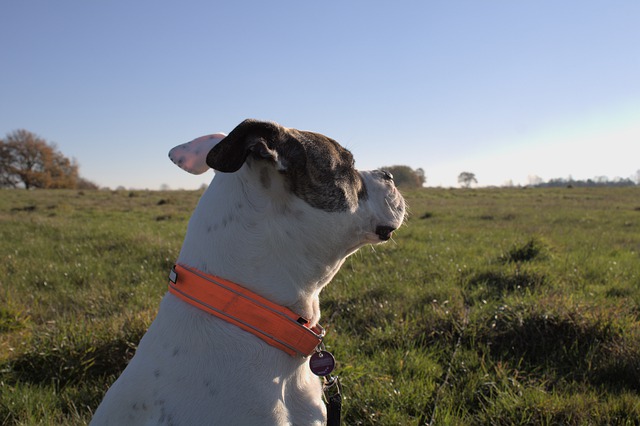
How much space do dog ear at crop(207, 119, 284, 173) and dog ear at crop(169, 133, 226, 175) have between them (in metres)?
0.50

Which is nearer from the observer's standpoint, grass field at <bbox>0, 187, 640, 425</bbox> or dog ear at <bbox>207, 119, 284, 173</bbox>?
dog ear at <bbox>207, 119, 284, 173</bbox>

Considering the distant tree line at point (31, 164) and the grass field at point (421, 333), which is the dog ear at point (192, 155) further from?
the distant tree line at point (31, 164)

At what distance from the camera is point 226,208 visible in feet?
7.47

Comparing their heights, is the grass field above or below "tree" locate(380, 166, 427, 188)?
below

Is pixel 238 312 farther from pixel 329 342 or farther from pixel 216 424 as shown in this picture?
pixel 329 342

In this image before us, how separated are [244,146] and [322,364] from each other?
122 centimetres

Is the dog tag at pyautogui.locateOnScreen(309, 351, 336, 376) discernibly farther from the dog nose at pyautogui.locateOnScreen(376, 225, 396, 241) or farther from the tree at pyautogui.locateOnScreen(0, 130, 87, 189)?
the tree at pyautogui.locateOnScreen(0, 130, 87, 189)

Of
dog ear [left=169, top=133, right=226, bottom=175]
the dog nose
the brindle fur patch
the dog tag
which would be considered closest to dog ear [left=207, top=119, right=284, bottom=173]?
the brindle fur patch

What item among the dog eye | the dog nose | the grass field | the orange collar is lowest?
the grass field

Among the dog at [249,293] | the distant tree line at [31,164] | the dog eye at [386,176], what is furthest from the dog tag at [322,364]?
the distant tree line at [31,164]

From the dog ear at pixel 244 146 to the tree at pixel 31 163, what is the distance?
2567 inches

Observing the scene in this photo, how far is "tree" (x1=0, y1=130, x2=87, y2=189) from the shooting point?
5631cm

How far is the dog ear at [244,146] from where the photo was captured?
77.0 inches

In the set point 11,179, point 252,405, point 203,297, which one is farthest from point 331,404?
point 11,179
